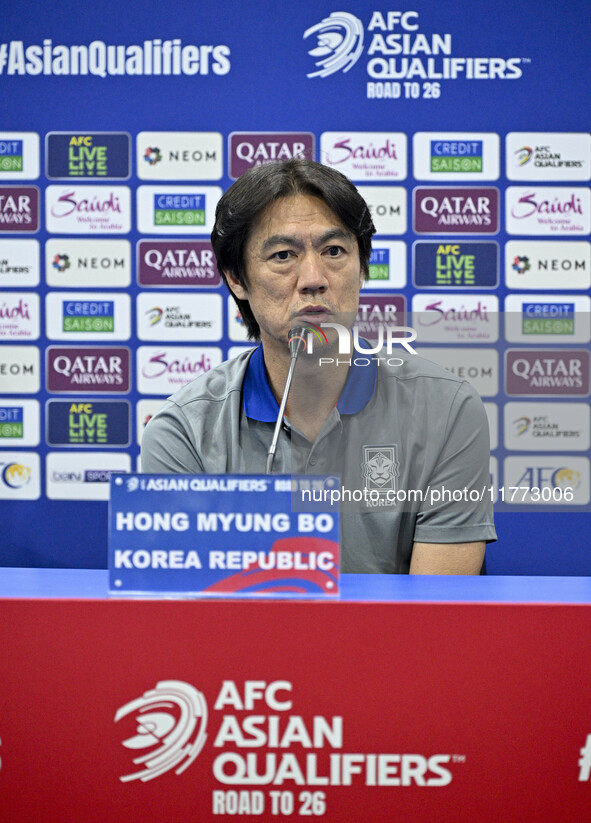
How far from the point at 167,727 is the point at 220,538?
6.6 inches

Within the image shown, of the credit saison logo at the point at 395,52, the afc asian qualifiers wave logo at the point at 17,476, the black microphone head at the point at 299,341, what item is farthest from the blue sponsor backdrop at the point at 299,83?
the black microphone head at the point at 299,341

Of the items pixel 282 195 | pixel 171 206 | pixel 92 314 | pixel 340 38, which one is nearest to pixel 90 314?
pixel 92 314

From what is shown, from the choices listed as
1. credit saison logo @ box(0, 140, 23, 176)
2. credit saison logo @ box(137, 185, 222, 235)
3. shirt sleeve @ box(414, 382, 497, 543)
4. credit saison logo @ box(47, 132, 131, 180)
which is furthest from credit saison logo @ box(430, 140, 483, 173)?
shirt sleeve @ box(414, 382, 497, 543)

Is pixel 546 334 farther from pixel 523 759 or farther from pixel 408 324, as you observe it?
pixel 523 759

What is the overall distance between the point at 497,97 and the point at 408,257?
24.1 inches

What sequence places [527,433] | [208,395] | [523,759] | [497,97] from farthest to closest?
[497,97], [208,395], [527,433], [523,759]

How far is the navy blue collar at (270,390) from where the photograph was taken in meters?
0.88

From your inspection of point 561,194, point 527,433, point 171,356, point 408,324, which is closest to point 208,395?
point 408,324

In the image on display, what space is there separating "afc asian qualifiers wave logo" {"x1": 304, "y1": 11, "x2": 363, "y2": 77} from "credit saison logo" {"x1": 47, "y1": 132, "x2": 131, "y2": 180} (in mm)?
749

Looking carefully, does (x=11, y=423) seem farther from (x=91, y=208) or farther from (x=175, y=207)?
(x=175, y=207)

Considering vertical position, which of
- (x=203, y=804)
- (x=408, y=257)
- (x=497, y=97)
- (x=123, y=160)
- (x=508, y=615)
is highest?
(x=497, y=97)

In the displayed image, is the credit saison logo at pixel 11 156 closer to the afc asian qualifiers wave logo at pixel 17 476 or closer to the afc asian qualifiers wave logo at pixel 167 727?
the afc asian qualifiers wave logo at pixel 17 476

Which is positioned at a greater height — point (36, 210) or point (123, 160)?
point (123, 160)

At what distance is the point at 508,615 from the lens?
25.5 inches
